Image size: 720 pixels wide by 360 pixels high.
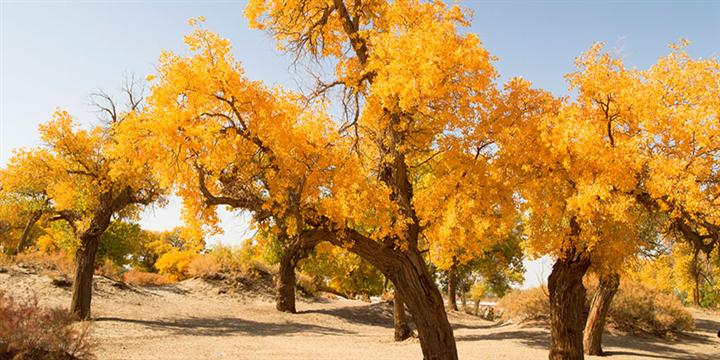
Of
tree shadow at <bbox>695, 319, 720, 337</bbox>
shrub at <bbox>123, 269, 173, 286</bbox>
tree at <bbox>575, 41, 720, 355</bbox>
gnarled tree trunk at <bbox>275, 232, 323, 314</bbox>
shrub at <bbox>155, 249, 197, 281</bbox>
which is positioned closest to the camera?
tree at <bbox>575, 41, 720, 355</bbox>

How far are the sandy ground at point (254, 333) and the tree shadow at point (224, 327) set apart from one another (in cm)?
3

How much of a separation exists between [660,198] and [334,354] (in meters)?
8.98

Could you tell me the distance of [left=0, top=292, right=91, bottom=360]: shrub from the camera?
774 centimetres

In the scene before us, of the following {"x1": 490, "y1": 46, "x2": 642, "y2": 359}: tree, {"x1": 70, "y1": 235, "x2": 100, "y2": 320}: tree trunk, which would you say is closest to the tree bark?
{"x1": 490, "y1": 46, "x2": 642, "y2": 359}: tree

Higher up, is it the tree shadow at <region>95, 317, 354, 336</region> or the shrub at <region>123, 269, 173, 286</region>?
the shrub at <region>123, 269, 173, 286</region>

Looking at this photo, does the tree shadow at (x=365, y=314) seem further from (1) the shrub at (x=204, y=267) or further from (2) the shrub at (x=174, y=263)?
(2) the shrub at (x=174, y=263)

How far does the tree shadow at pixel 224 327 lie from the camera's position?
1703 centimetres

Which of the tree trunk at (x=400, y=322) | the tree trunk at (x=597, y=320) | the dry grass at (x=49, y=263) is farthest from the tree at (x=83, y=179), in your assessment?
the tree trunk at (x=597, y=320)

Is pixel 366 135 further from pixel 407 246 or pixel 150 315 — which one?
pixel 150 315

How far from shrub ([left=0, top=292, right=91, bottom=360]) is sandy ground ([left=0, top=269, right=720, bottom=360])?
0.62 m

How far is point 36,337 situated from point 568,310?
11.2 metres

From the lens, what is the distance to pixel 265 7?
38.2 ft

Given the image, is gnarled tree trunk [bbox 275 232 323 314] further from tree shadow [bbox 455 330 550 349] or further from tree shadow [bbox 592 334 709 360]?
tree shadow [bbox 592 334 709 360]

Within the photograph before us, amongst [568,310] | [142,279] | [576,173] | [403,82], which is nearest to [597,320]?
[568,310]
